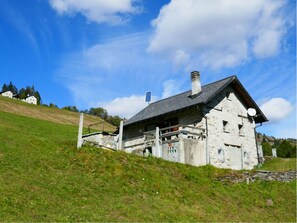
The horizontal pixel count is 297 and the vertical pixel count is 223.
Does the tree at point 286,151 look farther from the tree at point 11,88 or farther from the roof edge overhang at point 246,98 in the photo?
the tree at point 11,88

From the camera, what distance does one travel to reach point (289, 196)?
745 inches

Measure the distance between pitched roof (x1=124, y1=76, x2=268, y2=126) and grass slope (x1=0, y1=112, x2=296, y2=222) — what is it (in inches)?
284

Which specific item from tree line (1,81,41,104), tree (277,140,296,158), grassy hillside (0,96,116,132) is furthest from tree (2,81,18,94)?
tree (277,140,296,158)

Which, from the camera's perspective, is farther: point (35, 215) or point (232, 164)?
point (232, 164)

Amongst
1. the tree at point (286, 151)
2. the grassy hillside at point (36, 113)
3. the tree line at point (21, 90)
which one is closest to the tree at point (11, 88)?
the tree line at point (21, 90)

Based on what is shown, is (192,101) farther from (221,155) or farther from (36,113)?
(36,113)

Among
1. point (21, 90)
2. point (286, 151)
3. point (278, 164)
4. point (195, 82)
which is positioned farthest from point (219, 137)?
point (21, 90)

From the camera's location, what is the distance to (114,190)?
13.6 m

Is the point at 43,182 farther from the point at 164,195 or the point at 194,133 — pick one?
the point at 194,133

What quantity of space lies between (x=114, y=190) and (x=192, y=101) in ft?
46.4

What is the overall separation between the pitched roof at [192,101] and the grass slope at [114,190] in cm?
721

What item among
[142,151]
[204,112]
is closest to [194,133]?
[204,112]

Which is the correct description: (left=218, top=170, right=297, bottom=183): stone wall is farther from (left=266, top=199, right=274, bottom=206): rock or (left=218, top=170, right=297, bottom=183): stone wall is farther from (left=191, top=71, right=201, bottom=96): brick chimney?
(left=191, top=71, right=201, bottom=96): brick chimney

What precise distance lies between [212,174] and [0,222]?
13.5m
